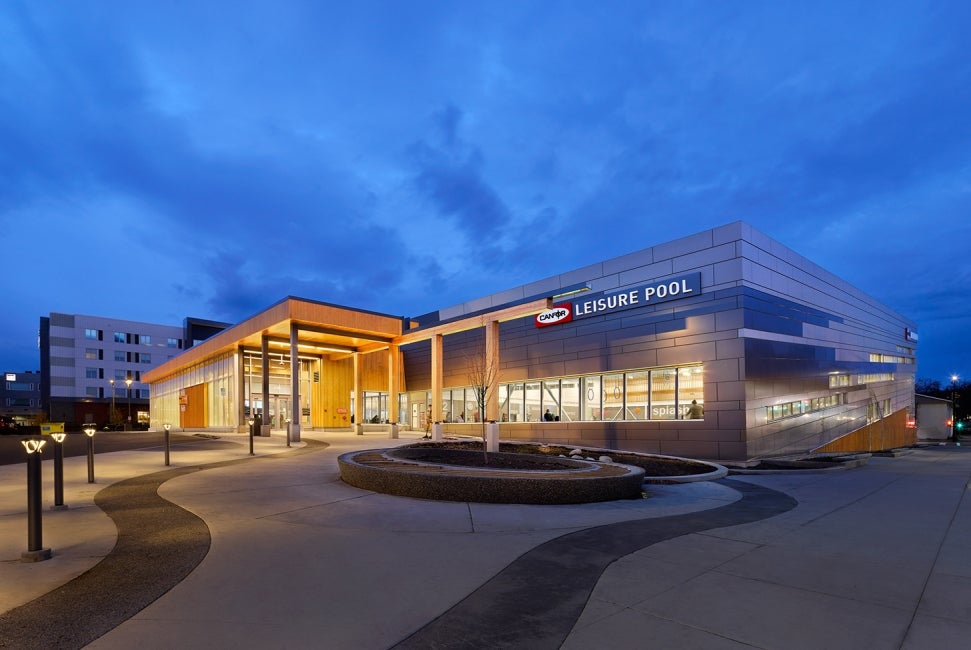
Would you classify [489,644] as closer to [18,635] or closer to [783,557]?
[18,635]

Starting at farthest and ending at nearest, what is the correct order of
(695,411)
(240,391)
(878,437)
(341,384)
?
(341,384), (878,437), (240,391), (695,411)

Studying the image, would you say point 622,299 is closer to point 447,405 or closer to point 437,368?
point 437,368

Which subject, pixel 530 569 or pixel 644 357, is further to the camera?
pixel 644 357

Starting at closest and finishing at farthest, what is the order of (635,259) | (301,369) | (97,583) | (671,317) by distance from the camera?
(97,583) < (671,317) < (635,259) < (301,369)

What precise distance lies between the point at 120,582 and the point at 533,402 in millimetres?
23461

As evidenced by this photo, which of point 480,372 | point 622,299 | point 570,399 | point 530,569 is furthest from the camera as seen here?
point 480,372

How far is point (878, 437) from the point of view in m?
33.9

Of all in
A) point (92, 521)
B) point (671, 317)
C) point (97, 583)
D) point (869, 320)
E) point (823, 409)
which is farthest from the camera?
point (869, 320)

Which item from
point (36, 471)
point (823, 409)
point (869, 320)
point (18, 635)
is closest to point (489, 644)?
point (18, 635)

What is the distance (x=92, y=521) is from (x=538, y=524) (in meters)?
6.95

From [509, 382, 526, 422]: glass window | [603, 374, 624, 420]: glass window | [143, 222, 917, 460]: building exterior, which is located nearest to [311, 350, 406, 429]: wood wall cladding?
[143, 222, 917, 460]: building exterior

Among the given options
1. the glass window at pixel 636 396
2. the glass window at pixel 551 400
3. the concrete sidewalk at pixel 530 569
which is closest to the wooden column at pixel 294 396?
the glass window at pixel 551 400

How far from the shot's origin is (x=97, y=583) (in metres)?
5.10

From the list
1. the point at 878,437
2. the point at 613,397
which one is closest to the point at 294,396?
the point at 613,397
